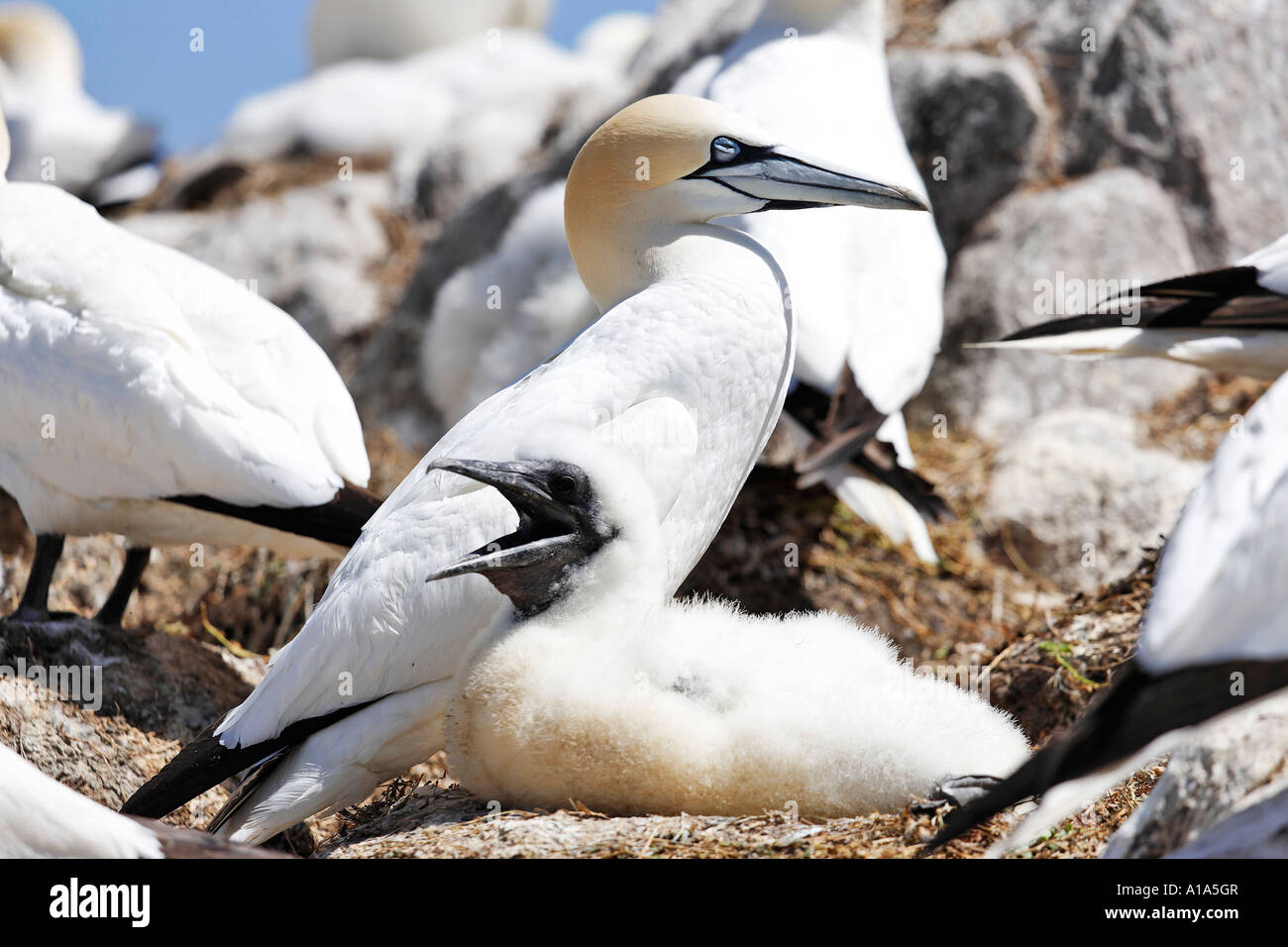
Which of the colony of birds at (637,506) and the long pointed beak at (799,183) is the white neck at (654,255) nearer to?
the colony of birds at (637,506)

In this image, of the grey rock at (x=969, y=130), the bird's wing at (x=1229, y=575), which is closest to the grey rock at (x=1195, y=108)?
the grey rock at (x=969, y=130)

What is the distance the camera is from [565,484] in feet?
10.3

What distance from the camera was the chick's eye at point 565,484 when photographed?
10.3 ft

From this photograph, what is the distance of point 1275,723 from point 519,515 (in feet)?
5.14

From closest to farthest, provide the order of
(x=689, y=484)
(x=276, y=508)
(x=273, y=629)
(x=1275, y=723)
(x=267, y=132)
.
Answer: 1. (x=1275, y=723)
2. (x=689, y=484)
3. (x=276, y=508)
4. (x=273, y=629)
5. (x=267, y=132)

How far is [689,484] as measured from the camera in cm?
346

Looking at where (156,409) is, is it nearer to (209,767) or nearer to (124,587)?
(124,587)

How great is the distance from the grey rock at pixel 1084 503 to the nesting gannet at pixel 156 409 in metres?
3.15

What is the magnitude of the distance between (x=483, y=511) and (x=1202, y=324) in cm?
210

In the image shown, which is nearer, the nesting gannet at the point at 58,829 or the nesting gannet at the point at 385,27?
the nesting gannet at the point at 58,829

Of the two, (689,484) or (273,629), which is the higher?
(689,484)
